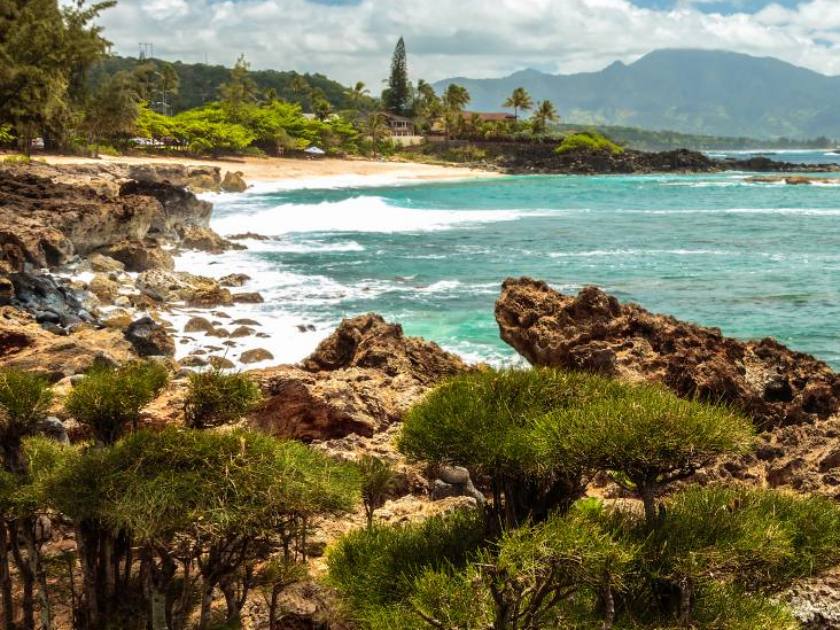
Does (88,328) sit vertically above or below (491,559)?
below

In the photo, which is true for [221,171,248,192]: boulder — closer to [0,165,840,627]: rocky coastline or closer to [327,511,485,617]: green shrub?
[0,165,840,627]: rocky coastline

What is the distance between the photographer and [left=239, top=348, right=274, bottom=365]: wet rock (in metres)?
18.5

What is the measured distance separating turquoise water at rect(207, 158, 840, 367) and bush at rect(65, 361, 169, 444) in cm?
1195

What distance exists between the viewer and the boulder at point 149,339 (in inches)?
703

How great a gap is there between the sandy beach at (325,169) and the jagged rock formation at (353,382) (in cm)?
6204

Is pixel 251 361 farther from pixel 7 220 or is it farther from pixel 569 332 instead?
pixel 7 220

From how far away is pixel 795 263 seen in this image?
1375 inches

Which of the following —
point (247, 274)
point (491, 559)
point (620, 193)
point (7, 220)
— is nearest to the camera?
point (491, 559)

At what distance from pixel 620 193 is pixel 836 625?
77856 mm

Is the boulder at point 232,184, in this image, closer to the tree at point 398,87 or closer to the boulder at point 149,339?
the boulder at point 149,339

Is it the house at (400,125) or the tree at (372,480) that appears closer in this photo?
the tree at (372,480)

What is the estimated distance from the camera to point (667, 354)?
12.5 metres

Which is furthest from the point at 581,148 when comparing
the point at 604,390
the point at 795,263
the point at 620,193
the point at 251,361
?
the point at 604,390

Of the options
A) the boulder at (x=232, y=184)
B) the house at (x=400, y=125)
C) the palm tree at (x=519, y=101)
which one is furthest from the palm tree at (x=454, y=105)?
the boulder at (x=232, y=184)
